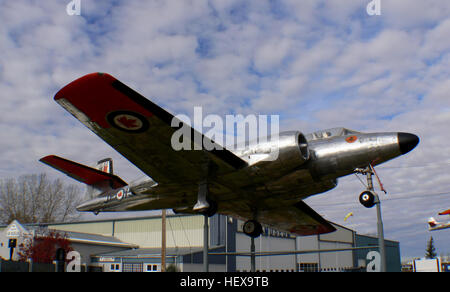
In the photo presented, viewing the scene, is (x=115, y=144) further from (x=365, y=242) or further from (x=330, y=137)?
(x=365, y=242)

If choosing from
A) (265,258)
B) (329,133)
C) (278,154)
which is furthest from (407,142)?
(265,258)

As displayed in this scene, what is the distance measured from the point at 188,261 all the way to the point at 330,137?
2883cm

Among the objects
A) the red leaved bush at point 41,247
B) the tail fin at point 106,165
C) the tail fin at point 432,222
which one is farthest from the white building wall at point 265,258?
the tail fin at point 106,165

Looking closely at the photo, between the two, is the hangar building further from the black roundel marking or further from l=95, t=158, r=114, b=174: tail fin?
the black roundel marking

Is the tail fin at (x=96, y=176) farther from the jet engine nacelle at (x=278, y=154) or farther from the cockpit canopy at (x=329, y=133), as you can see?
the cockpit canopy at (x=329, y=133)

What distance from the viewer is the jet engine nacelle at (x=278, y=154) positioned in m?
10.6

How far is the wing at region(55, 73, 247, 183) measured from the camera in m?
8.57

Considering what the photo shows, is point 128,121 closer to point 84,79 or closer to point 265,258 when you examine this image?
point 84,79

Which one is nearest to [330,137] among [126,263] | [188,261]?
[188,261]

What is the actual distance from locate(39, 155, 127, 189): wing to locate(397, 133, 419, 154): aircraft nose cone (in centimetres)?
1183

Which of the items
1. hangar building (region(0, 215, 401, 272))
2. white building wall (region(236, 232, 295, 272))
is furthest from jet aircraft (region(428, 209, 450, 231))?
white building wall (region(236, 232, 295, 272))

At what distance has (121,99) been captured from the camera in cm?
890
